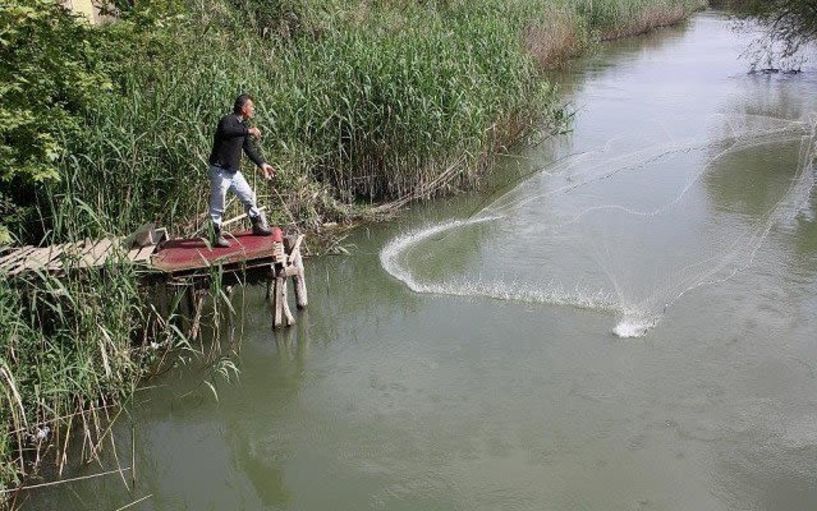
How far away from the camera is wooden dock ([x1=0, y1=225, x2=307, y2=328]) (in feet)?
20.2

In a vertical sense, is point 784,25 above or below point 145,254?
above

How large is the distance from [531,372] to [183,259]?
3224mm

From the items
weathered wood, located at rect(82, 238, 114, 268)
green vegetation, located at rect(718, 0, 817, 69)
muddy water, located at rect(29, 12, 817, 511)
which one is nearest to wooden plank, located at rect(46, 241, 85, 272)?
weathered wood, located at rect(82, 238, 114, 268)

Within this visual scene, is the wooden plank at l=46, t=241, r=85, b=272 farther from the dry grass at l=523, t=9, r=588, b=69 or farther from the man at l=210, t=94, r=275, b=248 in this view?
the dry grass at l=523, t=9, r=588, b=69

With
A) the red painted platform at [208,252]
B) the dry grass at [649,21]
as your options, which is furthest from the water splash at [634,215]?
the dry grass at [649,21]

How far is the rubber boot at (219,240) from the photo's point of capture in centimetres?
707

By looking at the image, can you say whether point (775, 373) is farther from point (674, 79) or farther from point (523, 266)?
point (674, 79)

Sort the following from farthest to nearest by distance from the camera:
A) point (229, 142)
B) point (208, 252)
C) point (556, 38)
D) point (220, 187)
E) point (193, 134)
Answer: point (556, 38) < point (193, 134) < point (220, 187) < point (229, 142) < point (208, 252)

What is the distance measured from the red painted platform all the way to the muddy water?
923 millimetres

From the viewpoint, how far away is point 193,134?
821cm

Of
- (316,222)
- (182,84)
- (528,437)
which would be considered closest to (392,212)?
(316,222)

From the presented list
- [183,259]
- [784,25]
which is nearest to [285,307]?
[183,259]

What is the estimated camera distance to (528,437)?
5719 mm

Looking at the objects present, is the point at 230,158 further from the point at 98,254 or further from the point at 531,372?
the point at 531,372
